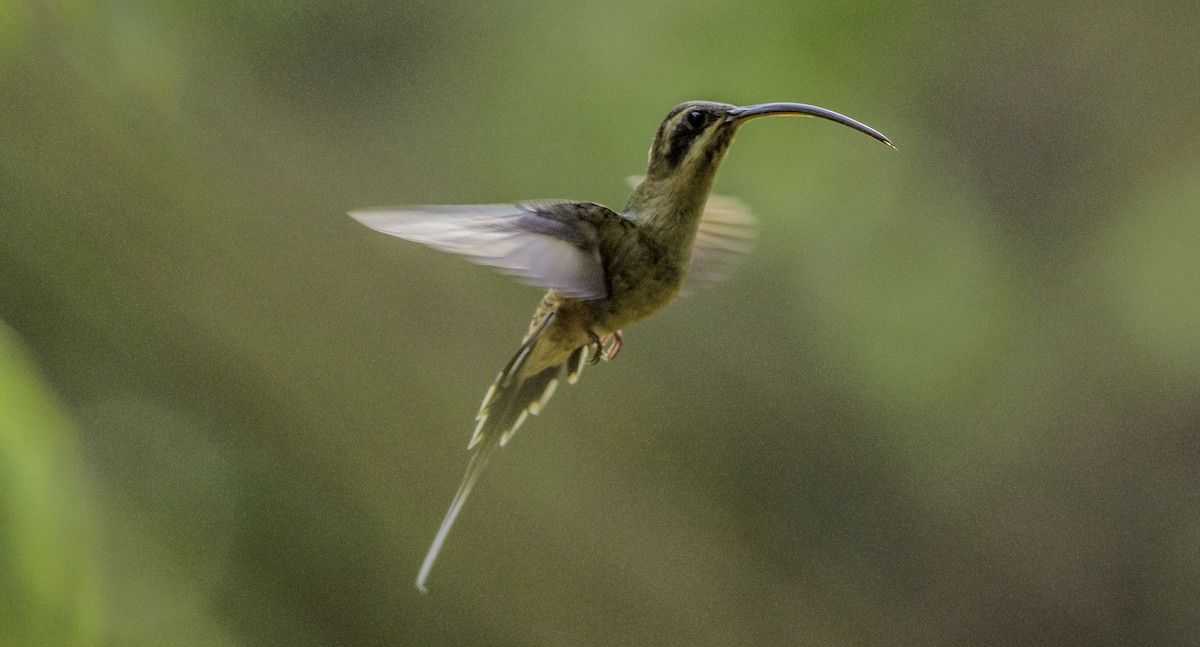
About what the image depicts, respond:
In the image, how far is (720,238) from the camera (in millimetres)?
786

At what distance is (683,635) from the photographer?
5.45 ft

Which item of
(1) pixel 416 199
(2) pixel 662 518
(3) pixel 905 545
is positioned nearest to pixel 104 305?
(1) pixel 416 199

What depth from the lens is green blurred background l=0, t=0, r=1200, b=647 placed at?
1.38 m

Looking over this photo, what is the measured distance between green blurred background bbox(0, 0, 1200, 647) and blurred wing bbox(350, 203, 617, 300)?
2.61 ft

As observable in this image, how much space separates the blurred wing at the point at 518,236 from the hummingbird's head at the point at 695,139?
0.18 feet

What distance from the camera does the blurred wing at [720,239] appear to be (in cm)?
75

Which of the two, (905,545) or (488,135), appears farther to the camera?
(905,545)

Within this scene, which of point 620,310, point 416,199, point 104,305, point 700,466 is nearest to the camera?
point 620,310

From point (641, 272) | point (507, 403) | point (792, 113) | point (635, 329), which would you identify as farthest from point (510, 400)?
point (635, 329)

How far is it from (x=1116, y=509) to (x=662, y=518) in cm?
75

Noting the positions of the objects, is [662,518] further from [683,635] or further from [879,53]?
[879,53]

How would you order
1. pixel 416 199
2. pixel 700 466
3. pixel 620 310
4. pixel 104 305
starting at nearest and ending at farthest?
1. pixel 620 310
2. pixel 104 305
3. pixel 416 199
4. pixel 700 466

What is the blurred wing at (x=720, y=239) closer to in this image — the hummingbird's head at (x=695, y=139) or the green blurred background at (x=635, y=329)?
the hummingbird's head at (x=695, y=139)

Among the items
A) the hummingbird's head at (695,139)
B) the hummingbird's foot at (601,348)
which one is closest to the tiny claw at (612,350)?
the hummingbird's foot at (601,348)
